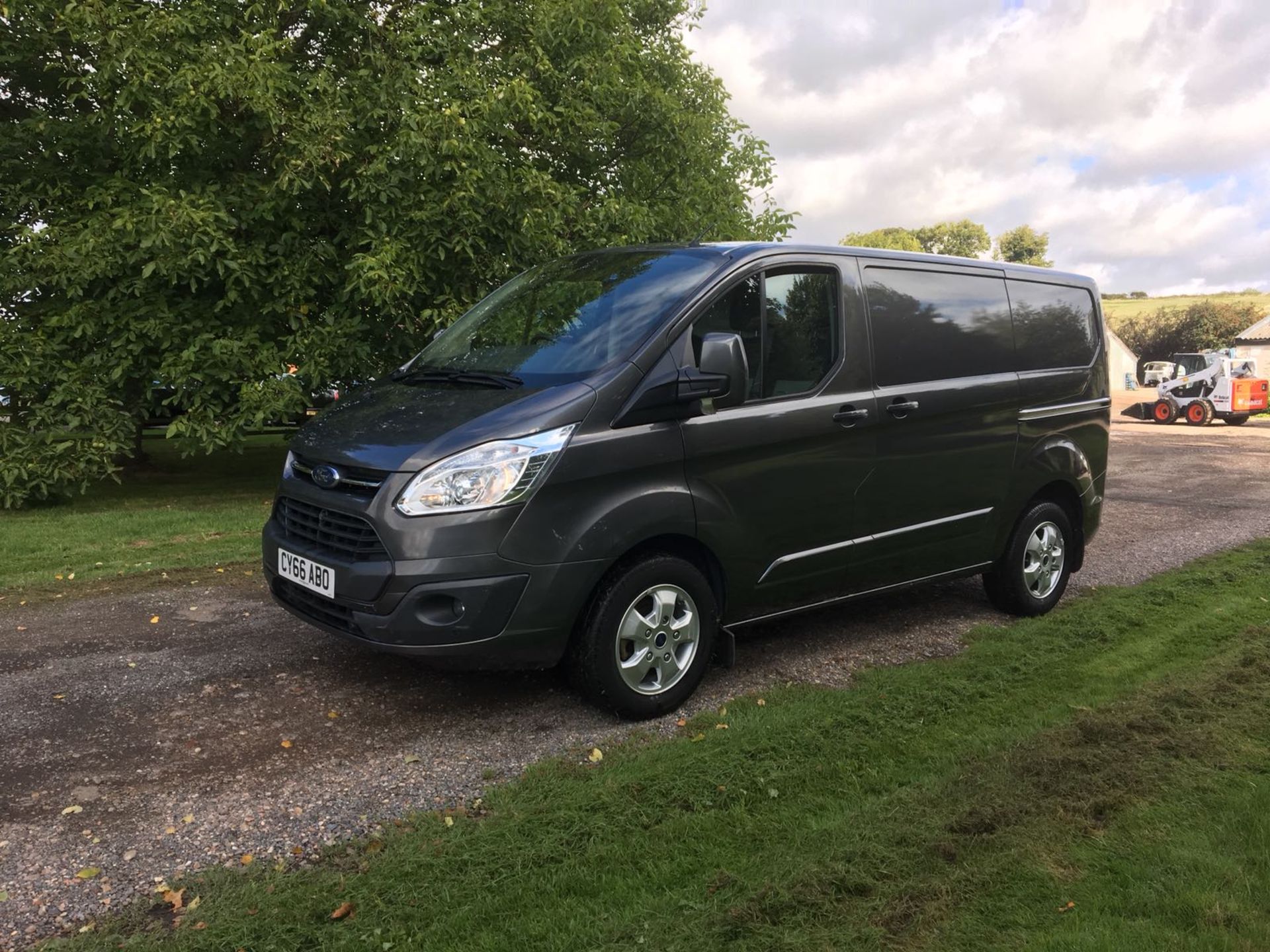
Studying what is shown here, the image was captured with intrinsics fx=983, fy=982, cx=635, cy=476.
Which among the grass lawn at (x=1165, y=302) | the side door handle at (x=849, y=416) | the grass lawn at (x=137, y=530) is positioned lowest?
the grass lawn at (x=137, y=530)

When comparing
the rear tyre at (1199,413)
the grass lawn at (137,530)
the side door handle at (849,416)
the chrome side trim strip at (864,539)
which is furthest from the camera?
the rear tyre at (1199,413)

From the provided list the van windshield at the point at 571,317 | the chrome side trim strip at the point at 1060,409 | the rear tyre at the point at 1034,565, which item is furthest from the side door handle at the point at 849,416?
the rear tyre at the point at 1034,565

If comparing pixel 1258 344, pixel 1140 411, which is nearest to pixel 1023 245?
pixel 1258 344

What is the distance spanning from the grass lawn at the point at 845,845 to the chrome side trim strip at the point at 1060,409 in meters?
1.77

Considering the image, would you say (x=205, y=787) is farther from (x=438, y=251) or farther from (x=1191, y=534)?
(x=1191, y=534)

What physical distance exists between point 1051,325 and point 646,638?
139 inches

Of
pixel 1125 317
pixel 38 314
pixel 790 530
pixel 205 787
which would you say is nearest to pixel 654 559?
pixel 790 530

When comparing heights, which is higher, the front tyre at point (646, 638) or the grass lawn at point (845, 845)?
the front tyre at point (646, 638)

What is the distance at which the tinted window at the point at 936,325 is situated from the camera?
5.03 metres

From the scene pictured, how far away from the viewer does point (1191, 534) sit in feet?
29.2

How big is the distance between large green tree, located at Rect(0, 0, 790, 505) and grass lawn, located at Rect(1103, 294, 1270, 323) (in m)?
63.5

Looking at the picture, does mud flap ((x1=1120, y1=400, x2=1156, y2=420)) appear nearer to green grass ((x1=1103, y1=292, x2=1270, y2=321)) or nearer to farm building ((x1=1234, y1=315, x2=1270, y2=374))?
farm building ((x1=1234, y1=315, x2=1270, y2=374))

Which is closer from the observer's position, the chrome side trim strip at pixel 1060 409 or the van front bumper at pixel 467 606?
the van front bumper at pixel 467 606

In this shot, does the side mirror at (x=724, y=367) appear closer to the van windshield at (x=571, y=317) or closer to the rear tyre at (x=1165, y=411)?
the van windshield at (x=571, y=317)
